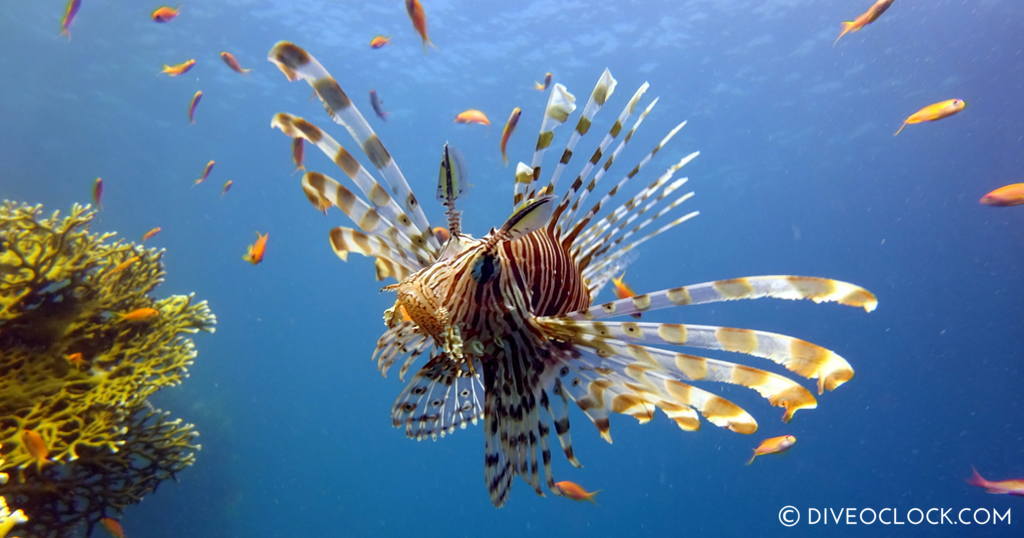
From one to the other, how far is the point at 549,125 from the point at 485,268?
0.64m

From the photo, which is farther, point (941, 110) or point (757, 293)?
point (941, 110)

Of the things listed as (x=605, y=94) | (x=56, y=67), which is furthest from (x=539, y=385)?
(x=56, y=67)

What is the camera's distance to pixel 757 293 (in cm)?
128

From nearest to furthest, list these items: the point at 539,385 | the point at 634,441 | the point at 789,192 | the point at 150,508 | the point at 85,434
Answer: the point at 539,385 < the point at 85,434 < the point at 150,508 < the point at 789,192 < the point at 634,441

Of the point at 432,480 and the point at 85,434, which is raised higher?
the point at 85,434

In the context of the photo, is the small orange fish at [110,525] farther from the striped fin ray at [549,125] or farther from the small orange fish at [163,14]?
the small orange fish at [163,14]

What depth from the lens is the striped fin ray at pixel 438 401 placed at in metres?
1.82

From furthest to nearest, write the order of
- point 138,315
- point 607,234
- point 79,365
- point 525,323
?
point 138,315 < point 79,365 < point 607,234 < point 525,323

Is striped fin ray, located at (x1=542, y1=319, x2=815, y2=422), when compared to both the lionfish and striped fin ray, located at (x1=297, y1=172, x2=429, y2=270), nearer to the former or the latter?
the lionfish

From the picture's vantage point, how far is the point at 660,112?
21.9 metres

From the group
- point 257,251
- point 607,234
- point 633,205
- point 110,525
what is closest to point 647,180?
point 257,251

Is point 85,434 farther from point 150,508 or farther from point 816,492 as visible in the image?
point 816,492

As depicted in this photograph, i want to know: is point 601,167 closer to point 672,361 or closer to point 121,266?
point 672,361

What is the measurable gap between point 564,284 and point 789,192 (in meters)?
32.7
